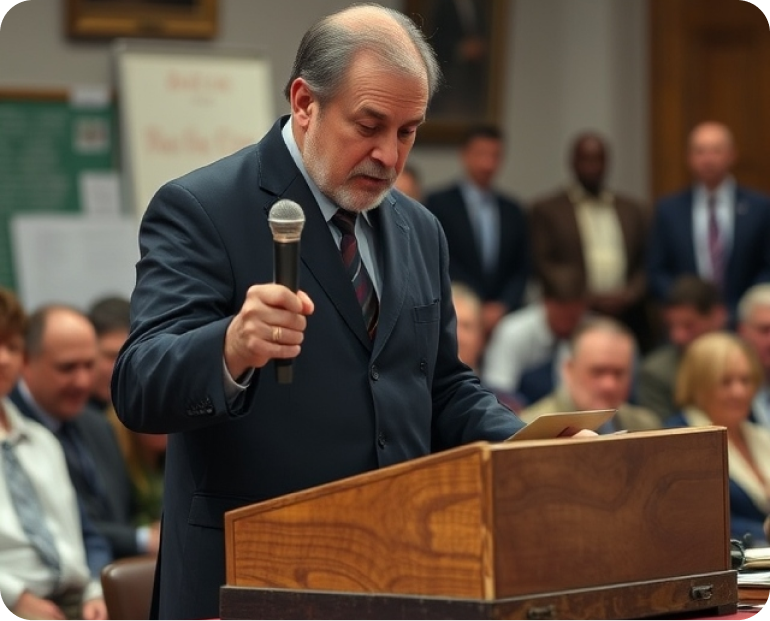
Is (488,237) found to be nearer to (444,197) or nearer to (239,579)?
(444,197)

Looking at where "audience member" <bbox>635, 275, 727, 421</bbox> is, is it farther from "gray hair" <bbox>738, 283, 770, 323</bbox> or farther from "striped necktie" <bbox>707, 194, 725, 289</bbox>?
"striped necktie" <bbox>707, 194, 725, 289</bbox>

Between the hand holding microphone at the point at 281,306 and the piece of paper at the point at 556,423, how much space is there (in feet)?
1.05

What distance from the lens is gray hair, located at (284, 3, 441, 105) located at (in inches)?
97.0

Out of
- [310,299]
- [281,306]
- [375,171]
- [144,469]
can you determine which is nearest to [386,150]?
[375,171]

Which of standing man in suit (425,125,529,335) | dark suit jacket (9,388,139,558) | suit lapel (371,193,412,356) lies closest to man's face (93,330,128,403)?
dark suit jacket (9,388,139,558)

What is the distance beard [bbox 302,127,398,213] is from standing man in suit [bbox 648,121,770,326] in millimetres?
5914

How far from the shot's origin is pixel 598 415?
221 centimetres

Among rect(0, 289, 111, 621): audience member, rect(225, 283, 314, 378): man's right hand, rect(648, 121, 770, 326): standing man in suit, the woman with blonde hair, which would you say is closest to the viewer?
rect(225, 283, 314, 378): man's right hand

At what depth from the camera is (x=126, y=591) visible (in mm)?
3127

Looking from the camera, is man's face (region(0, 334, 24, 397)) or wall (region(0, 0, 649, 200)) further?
wall (region(0, 0, 649, 200))

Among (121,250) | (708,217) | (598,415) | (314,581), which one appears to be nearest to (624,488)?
(598,415)

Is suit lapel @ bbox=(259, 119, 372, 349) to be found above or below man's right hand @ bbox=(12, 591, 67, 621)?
above

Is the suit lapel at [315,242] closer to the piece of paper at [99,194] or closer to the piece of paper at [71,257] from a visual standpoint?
the piece of paper at [71,257]

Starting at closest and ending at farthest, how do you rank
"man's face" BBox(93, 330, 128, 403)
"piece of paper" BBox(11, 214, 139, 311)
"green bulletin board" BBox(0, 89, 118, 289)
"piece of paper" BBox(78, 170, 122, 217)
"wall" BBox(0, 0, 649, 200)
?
"man's face" BBox(93, 330, 128, 403) → "piece of paper" BBox(11, 214, 139, 311) → "green bulletin board" BBox(0, 89, 118, 289) → "piece of paper" BBox(78, 170, 122, 217) → "wall" BBox(0, 0, 649, 200)
